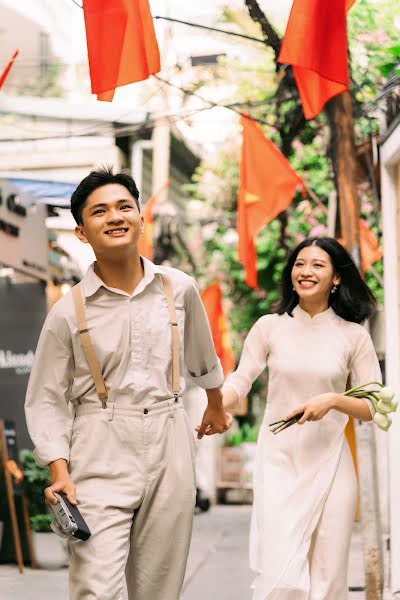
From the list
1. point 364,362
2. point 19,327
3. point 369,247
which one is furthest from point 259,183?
point 364,362

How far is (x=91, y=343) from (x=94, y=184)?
2.02 ft

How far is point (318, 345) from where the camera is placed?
6035 mm

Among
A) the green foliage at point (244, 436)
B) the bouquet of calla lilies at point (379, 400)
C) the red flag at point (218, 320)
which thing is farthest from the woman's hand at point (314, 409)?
the green foliage at point (244, 436)

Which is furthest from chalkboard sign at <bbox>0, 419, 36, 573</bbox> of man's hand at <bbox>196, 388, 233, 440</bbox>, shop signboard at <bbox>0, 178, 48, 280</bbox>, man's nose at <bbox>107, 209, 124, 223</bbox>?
man's nose at <bbox>107, 209, 124, 223</bbox>

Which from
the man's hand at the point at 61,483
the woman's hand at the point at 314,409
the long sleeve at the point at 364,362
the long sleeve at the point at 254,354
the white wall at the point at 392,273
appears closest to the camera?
the man's hand at the point at 61,483

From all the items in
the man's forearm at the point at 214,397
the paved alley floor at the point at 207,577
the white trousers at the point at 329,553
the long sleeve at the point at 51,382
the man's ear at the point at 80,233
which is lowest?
the paved alley floor at the point at 207,577

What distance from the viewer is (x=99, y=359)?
4.35 meters

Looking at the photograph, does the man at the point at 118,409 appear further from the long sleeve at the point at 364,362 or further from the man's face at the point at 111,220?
the long sleeve at the point at 364,362

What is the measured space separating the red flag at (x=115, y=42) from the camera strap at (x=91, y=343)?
281cm

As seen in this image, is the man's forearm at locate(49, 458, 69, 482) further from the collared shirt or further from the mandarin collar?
the mandarin collar

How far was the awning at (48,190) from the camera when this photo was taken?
40.7 ft

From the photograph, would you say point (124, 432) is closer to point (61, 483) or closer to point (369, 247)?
point (61, 483)

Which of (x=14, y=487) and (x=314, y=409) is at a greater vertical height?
(x=314, y=409)

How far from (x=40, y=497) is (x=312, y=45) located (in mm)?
5726
